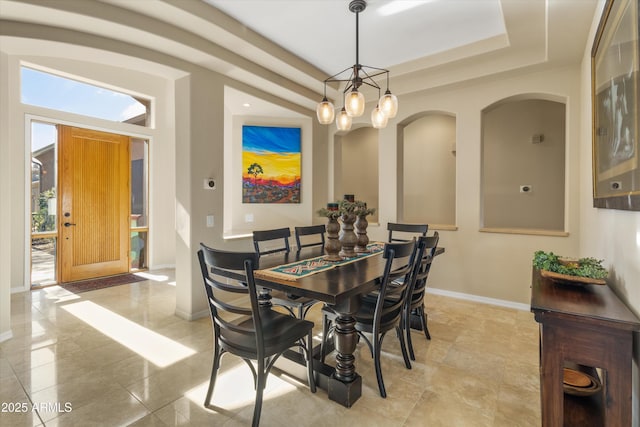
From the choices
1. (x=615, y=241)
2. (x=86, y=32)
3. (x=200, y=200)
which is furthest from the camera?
(x=200, y=200)

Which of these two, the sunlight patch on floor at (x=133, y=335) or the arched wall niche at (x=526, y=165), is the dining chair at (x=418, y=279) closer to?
the sunlight patch on floor at (x=133, y=335)

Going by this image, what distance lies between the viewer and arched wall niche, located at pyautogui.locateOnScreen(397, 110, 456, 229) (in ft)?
19.1

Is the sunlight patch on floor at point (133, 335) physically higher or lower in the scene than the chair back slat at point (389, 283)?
lower

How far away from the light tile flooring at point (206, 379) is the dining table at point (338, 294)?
111 mm

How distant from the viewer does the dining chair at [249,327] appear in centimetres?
160

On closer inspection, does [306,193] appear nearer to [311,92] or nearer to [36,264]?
[311,92]

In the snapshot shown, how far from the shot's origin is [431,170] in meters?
6.03

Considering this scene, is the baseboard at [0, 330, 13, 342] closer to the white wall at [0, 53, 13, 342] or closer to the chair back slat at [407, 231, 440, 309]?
the white wall at [0, 53, 13, 342]

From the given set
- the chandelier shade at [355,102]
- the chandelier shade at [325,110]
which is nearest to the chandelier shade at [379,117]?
the chandelier shade at [355,102]

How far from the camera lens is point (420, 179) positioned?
6.16 metres

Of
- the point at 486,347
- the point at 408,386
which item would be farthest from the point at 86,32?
the point at 486,347

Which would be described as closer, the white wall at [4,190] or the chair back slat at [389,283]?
the chair back slat at [389,283]

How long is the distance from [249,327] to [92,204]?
14.8ft

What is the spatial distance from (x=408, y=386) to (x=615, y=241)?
1533mm
